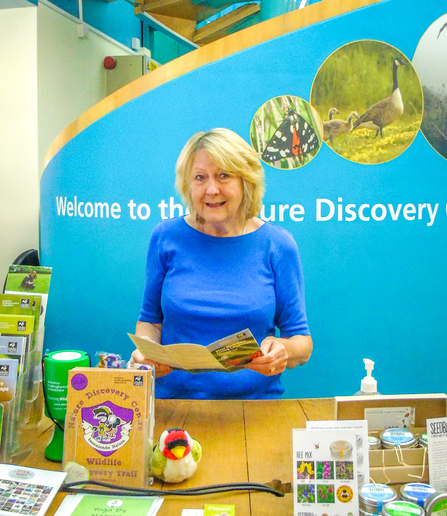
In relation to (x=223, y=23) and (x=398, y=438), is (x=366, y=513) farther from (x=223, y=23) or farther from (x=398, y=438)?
(x=223, y=23)

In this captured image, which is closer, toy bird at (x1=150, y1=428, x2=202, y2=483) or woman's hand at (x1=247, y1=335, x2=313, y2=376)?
toy bird at (x1=150, y1=428, x2=202, y2=483)

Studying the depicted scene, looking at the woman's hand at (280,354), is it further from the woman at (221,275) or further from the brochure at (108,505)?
the brochure at (108,505)

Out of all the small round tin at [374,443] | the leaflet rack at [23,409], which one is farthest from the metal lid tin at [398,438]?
the leaflet rack at [23,409]

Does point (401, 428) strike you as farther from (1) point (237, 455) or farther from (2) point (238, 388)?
(2) point (238, 388)

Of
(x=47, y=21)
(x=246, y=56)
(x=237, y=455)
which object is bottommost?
(x=237, y=455)

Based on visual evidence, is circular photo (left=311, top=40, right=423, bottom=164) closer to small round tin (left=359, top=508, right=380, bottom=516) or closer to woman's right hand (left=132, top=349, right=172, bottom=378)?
woman's right hand (left=132, top=349, right=172, bottom=378)

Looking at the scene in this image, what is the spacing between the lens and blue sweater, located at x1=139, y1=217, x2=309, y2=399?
1.65 meters

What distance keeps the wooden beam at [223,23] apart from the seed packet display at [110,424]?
22.2 feet

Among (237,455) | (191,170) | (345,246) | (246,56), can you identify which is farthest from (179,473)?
(246,56)

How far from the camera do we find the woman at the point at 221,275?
1653mm

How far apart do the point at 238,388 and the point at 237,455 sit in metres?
0.44

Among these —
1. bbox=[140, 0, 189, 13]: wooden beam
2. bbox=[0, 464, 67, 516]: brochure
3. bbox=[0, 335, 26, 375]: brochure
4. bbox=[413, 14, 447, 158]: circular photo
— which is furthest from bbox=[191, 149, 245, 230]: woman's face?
bbox=[140, 0, 189, 13]: wooden beam

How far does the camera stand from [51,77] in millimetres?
4672

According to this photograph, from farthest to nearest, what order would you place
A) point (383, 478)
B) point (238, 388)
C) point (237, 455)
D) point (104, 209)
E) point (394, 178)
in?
point (104, 209) → point (394, 178) → point (238, 388) → point (237, 455) → point (383, 478)
